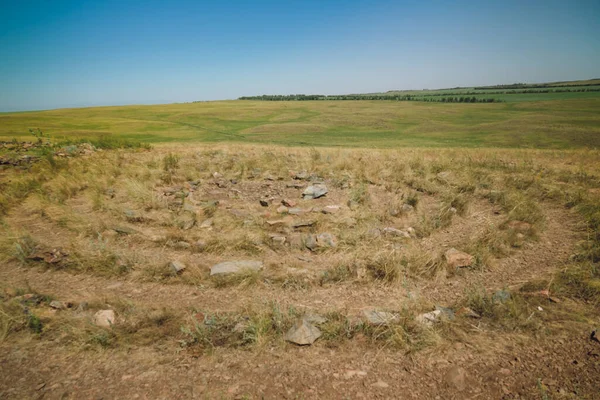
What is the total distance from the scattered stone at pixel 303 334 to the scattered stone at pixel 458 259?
2.86 m

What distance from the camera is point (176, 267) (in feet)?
15.7

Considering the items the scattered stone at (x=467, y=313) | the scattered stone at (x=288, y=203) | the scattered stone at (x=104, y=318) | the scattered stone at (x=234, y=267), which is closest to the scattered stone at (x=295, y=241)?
the scattered stone at (x=234, y=267)

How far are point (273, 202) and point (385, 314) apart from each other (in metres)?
5.17

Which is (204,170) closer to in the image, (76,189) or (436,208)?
(76,189)

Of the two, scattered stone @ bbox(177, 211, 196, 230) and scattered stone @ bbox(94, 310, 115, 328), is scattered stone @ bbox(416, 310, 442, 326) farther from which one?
scattered stone @ bbox(177, 211, 196, 230)

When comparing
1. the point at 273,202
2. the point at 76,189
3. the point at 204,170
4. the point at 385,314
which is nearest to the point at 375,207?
the point at 273,202

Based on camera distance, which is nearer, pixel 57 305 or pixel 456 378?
pixel 456 378

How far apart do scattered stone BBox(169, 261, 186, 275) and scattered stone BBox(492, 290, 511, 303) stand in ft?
15.5

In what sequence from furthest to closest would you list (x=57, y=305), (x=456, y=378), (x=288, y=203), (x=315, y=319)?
(x=288, y=203), (x=57, y=305), (x=315, y=319), (x=456, y=378)

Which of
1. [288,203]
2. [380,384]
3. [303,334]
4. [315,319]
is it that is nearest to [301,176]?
[288,203]

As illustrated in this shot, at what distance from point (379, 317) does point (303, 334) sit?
1.02 meters

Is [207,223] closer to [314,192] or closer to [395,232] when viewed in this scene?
[314,192]

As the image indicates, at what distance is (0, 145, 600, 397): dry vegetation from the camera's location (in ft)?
11.1

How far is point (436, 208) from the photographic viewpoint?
7793mm
